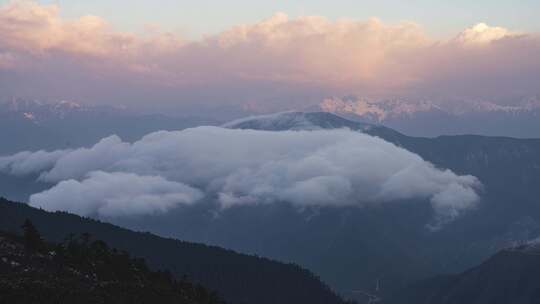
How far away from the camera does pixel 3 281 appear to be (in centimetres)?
14612

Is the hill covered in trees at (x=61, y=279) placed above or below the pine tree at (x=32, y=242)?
below

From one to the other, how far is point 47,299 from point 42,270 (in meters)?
24.4

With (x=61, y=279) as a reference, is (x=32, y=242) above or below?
above

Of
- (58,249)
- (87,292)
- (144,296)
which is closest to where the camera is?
(87,292)

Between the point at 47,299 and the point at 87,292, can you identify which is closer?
the point at 47,299

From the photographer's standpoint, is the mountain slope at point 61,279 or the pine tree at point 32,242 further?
the pine tree at point 32,242

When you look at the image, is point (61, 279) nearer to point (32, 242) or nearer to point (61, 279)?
point (61, 279)

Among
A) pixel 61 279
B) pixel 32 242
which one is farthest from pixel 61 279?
pixel 32 242

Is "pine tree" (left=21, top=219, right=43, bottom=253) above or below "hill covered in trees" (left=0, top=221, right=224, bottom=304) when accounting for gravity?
above

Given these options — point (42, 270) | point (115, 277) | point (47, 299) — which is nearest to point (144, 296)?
point (115, 277)

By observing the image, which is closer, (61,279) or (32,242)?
(61,279)

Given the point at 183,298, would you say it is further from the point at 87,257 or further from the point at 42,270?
the point at 42,270

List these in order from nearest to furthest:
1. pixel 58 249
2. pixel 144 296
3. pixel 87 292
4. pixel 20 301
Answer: pixel 20 301, pixel 87 292, pixel 144 296, pixel 58 249

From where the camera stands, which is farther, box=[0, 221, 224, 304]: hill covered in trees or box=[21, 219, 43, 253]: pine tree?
box=[21, 219, 43, 253]: pine tree
